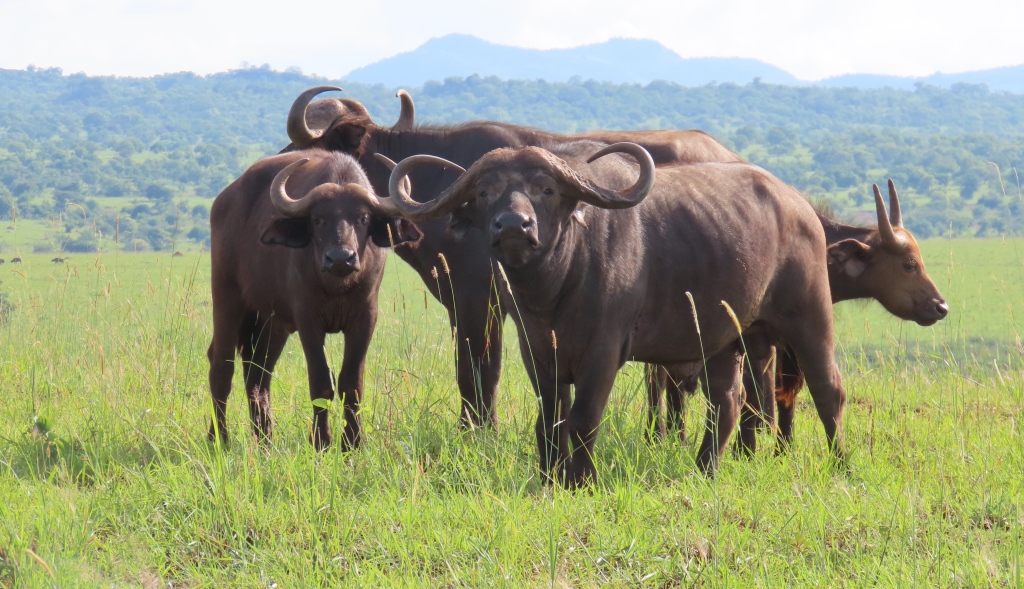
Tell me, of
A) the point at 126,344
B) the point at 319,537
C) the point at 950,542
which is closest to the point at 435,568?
the point at 319,537

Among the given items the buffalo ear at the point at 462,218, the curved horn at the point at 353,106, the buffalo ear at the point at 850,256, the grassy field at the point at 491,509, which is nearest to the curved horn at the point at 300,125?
the curved horn at the point at 353,106

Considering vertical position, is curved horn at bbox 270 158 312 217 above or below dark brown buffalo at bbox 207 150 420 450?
above

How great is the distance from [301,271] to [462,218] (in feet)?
4.96

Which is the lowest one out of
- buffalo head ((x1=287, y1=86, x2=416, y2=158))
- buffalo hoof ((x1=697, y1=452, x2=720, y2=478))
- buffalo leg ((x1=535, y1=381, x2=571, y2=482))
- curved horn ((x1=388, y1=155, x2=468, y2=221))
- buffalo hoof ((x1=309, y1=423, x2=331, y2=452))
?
buffalo hoof ((x1=697, y1=452, x2=720, y2=478))

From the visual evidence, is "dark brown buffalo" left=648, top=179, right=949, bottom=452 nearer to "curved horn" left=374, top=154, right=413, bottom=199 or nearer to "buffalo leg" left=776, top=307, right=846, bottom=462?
"buffalo leg" left=776, top=307, right=846, bottom=462

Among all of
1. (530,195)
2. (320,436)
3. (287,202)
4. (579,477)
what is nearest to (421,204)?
(530,195)

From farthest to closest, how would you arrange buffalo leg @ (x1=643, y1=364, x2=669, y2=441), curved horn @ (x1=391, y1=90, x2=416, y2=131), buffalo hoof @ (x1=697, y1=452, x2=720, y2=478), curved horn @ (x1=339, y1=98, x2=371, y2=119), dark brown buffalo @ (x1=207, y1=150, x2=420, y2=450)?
curved horn @ (x1=339, y1=98, x2=371, y2=119) < curved horn @ (x1=391, y1=90, x2=416, y2=131) < buffalo leg @ (x1=643, y1=364, x2=669, y2=441) < dark brown buffalo @ (x1=207, y1=150, x2=420, y2=450) < buffalo hoof @ (x1=697, y1=452, x2=720, y2=478)

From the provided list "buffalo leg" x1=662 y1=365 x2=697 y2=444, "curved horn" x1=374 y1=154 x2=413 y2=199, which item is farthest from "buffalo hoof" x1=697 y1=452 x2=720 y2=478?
"curved horn" x1=374 y1=154 x2=413 y2=199

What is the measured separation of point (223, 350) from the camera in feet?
23.1

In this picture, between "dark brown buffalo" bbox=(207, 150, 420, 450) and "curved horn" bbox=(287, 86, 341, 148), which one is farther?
"curved horn" bbox=(287, 86, 341, 148)

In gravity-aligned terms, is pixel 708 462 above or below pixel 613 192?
below

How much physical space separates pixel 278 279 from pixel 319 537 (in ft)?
8.68

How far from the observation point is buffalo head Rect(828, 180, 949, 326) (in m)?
6.98

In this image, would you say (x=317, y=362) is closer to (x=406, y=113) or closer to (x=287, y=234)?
(x=287, y=234)
